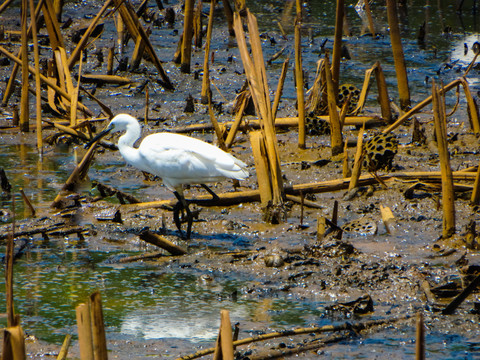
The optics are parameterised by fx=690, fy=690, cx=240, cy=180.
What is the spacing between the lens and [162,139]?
5730 millimetres

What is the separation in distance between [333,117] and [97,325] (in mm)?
4862

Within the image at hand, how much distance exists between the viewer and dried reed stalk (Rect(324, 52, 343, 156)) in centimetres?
665

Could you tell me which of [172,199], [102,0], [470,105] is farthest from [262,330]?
[102,0]

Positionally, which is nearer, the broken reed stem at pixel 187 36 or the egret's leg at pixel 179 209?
the egret's leg at pixel 179 209

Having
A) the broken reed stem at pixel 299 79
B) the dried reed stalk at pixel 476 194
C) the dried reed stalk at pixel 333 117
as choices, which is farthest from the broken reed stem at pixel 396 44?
the dried reed stalk at pixel 476 194

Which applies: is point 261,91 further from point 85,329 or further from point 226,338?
point 85,329

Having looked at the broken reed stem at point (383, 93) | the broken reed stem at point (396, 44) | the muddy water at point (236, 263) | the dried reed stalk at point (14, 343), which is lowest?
the muddy water at point (236, 263)

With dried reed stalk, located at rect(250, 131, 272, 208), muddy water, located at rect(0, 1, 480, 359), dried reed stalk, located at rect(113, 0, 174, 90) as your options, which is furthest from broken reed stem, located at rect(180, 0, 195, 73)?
dried reed stalk, located at rect(250, 131, 272, 208)

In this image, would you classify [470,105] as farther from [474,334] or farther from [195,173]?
[474,334]

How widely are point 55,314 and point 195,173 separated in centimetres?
186

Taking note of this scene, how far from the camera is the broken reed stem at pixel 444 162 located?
4.35m

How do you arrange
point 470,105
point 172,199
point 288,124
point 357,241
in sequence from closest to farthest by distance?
1. point 357,241
2. point 172,199
3. point 470,105
4. point 288,124

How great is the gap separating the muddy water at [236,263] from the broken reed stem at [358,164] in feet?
0.42

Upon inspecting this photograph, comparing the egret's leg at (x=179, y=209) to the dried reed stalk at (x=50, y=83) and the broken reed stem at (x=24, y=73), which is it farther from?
the dried reed stalk at (x=50, y=83)
